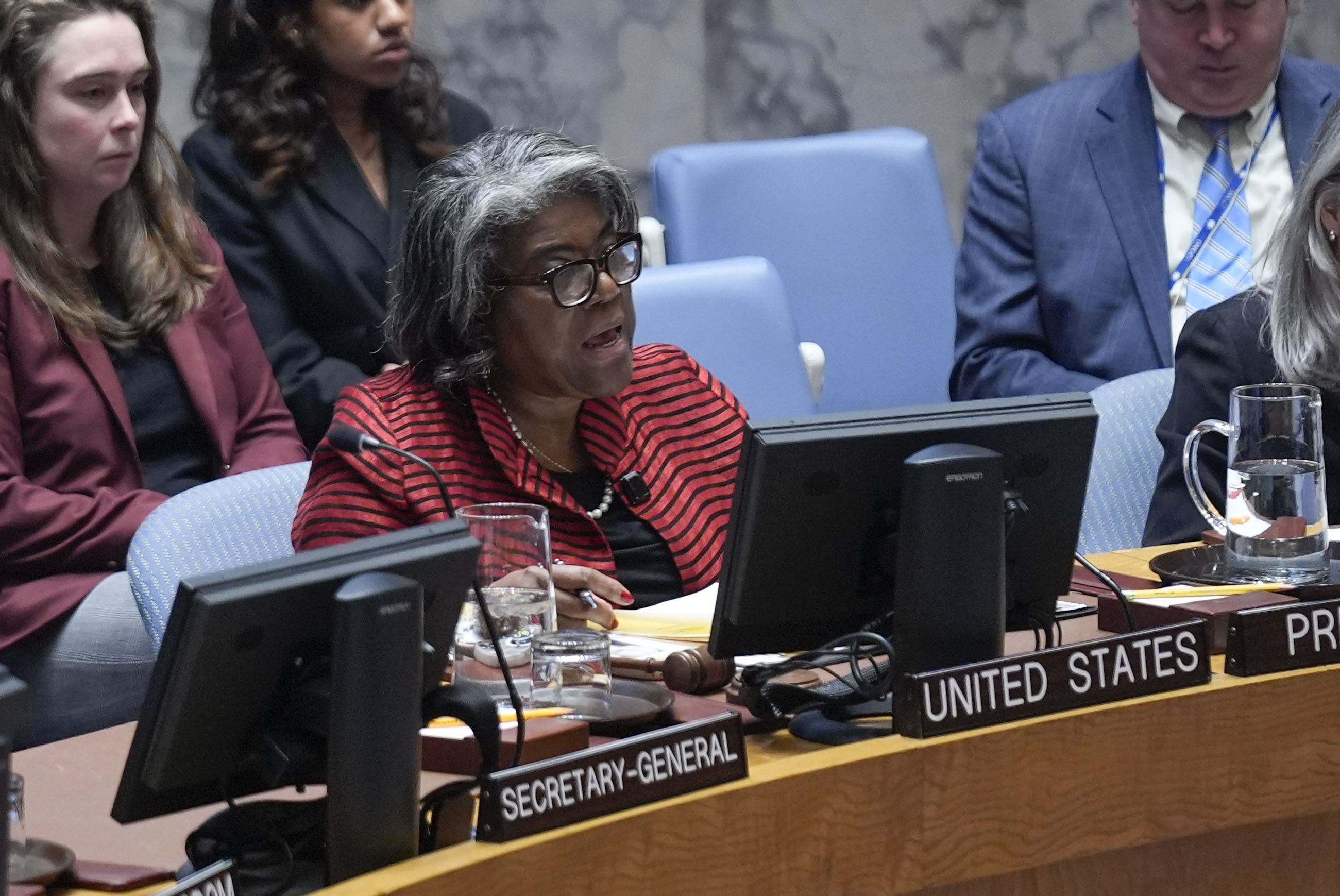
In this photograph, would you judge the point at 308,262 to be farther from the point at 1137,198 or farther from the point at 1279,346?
the point at 1279,346

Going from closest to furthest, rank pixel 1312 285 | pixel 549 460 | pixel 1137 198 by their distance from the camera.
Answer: pixel 549 460 < pixel 1312 285 < pixel 1137 198

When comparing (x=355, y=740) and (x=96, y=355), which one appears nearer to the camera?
(x=355, y=740)

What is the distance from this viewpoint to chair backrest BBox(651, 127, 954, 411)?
145 inches

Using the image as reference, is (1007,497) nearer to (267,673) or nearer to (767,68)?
(267,673)

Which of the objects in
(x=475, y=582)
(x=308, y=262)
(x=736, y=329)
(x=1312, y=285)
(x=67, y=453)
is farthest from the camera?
(x=308, y=262)

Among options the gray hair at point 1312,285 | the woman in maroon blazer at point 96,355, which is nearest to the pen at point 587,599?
the woman in maroon blazer at point 96,355

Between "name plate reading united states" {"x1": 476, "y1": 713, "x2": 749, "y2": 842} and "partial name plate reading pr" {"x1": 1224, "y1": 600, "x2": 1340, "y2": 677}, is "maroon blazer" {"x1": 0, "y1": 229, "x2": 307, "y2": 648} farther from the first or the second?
"partial name plate reading pr" {"x1": 1224, "y1": 600, "x2": 1340, "y2": 677}

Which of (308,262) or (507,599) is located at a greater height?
(308,262)

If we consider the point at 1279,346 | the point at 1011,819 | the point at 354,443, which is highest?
the point at 354,443

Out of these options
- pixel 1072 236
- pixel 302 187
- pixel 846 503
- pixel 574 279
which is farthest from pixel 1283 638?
pixel 302 187

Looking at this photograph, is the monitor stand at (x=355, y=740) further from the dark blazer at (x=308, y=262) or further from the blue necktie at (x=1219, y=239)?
the blue necktie at (x=1219, y=239)

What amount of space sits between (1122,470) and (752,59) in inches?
80.5

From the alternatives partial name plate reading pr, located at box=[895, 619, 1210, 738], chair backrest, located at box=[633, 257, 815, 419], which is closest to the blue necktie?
chair backrest, located at box=[633, 257, 815, 419]

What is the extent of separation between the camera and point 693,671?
1.69 metres
